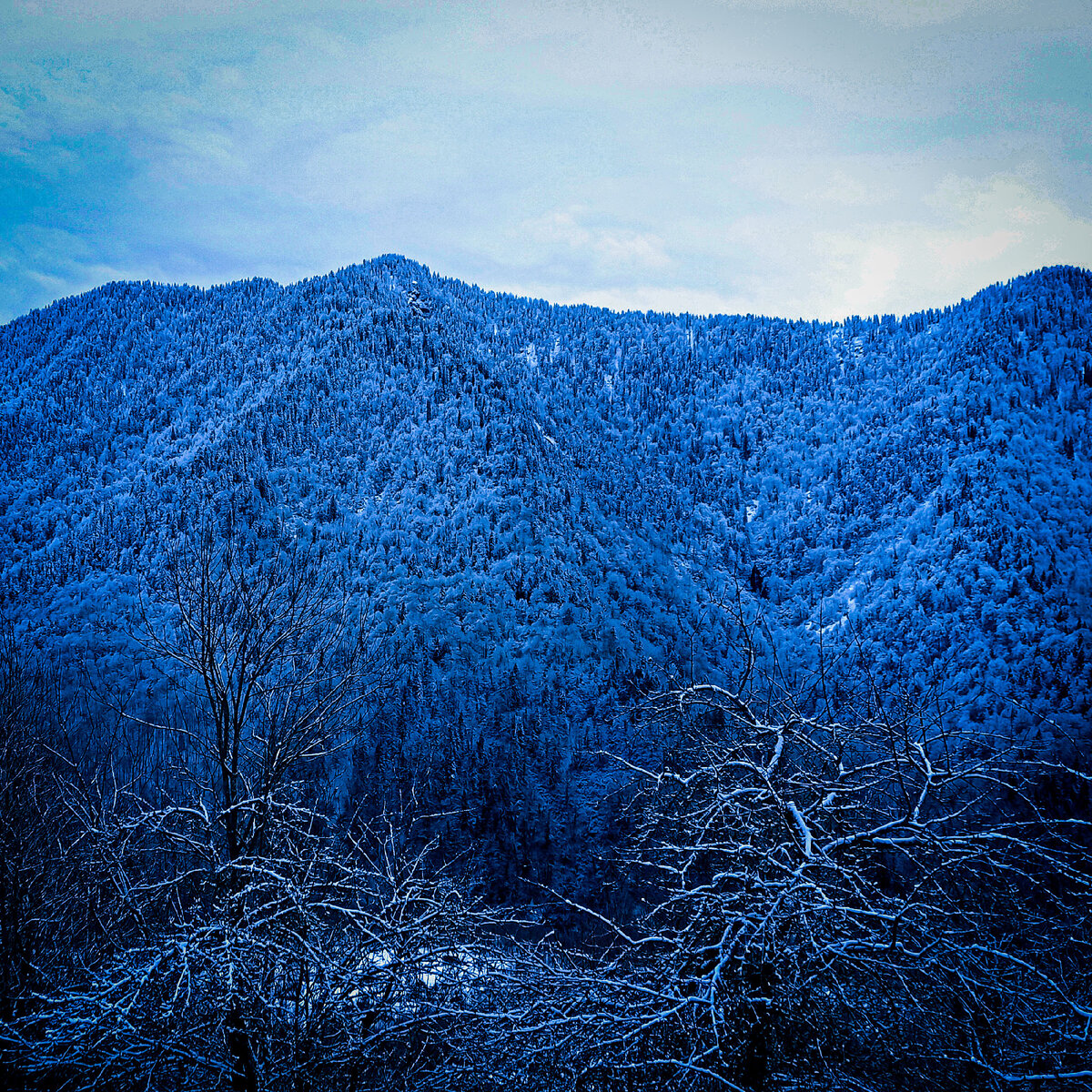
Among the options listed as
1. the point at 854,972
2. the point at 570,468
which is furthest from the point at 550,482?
the point at 854,972

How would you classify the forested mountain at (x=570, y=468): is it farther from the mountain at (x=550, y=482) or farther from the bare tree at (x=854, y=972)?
the bare tree at (x=854, y=972)

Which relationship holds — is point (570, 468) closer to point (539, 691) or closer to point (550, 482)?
point (550, 482)

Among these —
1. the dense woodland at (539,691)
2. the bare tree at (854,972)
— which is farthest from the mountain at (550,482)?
the bare tree at (854,972)

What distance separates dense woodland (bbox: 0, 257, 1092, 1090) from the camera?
314 cm

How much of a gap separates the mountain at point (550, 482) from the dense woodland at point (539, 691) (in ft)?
2.44

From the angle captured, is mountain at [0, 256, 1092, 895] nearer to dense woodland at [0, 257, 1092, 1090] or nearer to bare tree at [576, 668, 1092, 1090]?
dense woodland at [0, 257, 1092, 1090]

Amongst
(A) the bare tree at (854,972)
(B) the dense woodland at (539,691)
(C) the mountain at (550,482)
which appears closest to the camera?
(A) the bare tree at (854,972)

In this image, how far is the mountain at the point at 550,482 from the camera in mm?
85875

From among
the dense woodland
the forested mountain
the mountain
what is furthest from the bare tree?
the forested mountain

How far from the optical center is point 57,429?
439 feet

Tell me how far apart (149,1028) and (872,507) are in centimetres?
13228

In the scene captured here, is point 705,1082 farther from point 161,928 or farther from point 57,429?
point 57,429

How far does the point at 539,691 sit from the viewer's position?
8750 centimetres

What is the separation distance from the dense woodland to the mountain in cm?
74
